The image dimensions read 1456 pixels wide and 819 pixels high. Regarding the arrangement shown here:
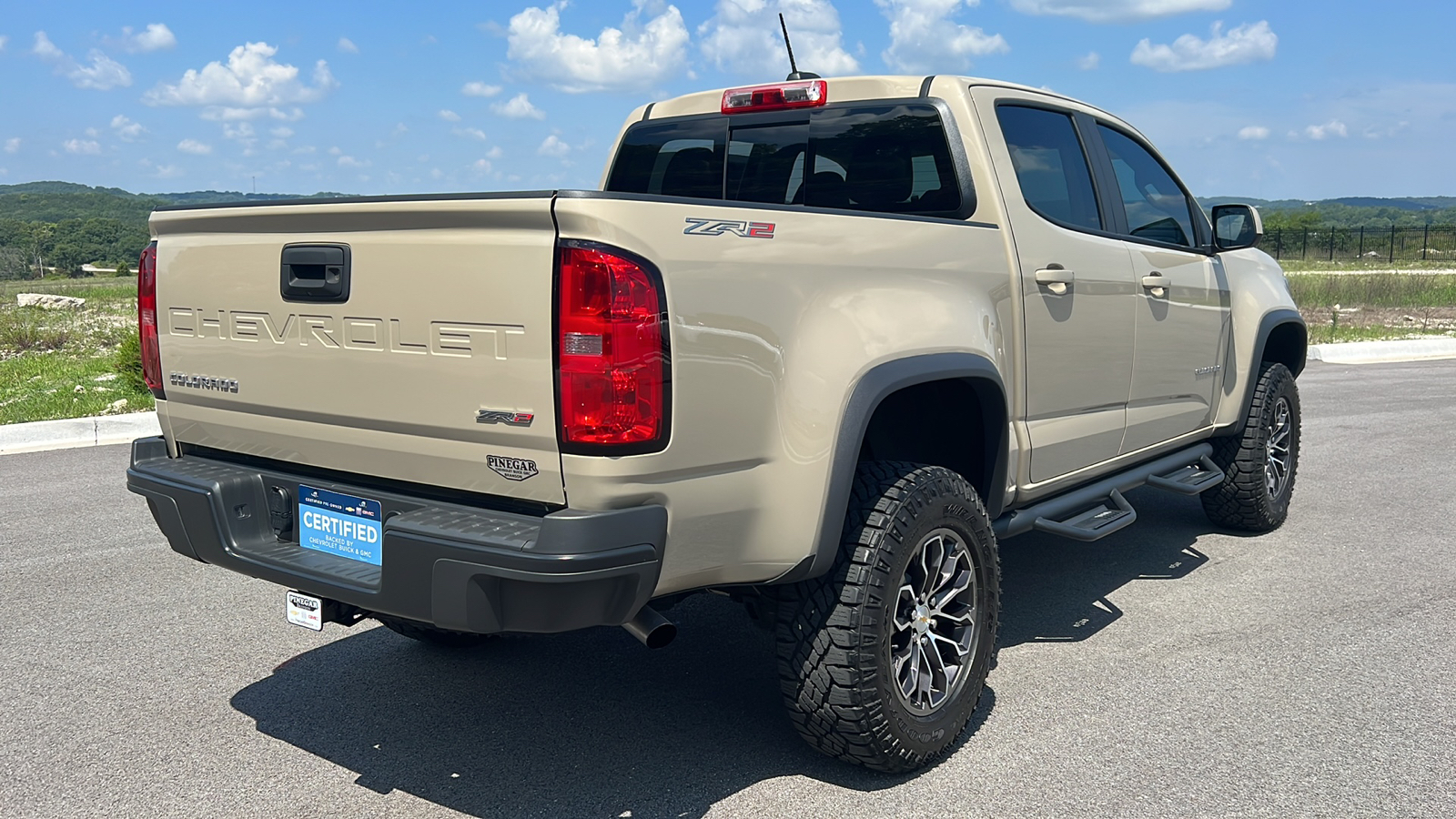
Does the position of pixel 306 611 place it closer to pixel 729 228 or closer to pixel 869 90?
pixel 729 228

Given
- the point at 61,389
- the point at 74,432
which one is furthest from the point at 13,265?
the point at 74,432

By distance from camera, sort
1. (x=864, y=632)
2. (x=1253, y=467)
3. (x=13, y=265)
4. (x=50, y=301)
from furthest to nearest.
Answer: (x=13, y=265), (x=50, y=301), (x=1253, y=467), (x=864, y=632)

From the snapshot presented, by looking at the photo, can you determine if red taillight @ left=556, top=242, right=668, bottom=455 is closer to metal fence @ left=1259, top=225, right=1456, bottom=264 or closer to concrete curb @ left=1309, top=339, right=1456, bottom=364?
concrete curb @ left=1309, top=339, right=1456, bottom=364

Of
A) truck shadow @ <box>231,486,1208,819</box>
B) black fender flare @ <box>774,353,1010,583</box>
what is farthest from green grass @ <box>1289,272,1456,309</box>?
black fender flare @ <box>774,353,1010,583</box>

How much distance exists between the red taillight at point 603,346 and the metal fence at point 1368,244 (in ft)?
168

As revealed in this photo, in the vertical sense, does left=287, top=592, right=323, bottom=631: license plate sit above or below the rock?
below

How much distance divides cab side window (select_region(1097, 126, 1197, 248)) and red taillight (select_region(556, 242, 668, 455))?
9.84 feet

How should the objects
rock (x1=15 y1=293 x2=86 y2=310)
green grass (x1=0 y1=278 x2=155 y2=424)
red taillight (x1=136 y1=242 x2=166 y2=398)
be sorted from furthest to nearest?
1. rock (x1=15 y1=293 x2=86 y2=310)
2. green grass (x1=0 y1=278 x2=155 y2=424)
3. red taillight (x1=136 y1=242 x2=166 y2=398)

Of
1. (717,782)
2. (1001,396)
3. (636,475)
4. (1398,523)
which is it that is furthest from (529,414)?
(1398,523)

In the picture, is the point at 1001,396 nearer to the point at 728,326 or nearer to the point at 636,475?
the point at 728,326

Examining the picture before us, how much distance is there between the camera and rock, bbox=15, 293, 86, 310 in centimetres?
2405

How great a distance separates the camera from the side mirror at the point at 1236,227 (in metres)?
5.35

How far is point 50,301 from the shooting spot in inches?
984

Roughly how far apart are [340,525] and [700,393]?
3.60ft
